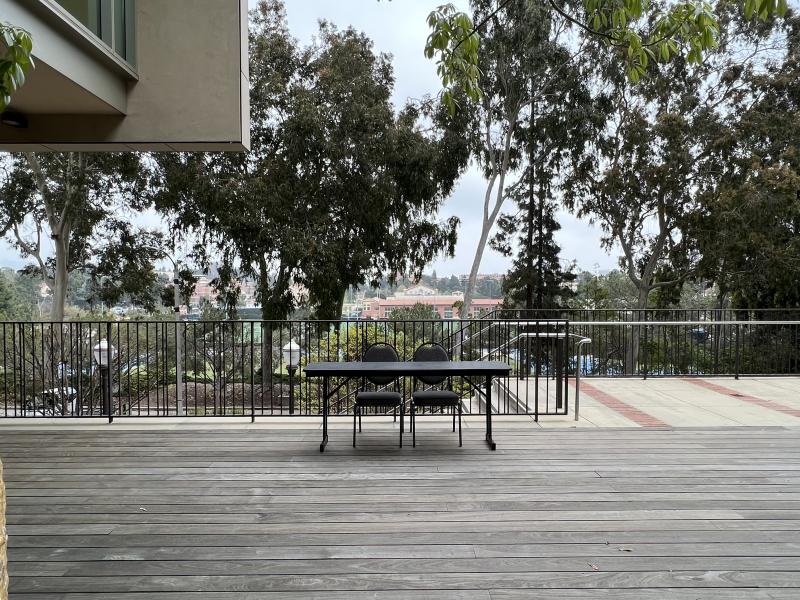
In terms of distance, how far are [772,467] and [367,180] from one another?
11.2 metres

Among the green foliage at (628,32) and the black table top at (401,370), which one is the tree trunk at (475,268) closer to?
the black table top at (401,370)

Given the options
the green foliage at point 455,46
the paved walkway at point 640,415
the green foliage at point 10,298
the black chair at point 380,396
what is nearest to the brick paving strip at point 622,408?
the paved walkway at point 640,415

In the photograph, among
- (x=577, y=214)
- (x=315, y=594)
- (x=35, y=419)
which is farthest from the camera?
(x=577, y=214)

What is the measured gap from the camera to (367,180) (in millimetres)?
13961

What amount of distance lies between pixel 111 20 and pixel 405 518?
16.9 ft

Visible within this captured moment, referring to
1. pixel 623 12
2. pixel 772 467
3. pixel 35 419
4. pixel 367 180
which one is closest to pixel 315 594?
pixel 623 12

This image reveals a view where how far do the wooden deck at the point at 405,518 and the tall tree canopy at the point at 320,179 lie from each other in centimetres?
893

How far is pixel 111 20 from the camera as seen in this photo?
17.6 ft

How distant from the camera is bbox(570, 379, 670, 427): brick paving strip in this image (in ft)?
17.9

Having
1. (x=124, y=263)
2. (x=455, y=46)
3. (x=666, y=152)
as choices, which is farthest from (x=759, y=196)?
(x=124, y=263)

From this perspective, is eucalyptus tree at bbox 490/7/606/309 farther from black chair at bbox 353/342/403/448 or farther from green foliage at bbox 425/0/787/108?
green foliage at bbox 425/0/787/108

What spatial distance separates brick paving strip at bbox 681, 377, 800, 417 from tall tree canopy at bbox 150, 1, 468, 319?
8.01 m

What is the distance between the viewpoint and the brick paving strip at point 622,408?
17.9ft

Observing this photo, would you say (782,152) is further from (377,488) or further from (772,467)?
(377,488)
